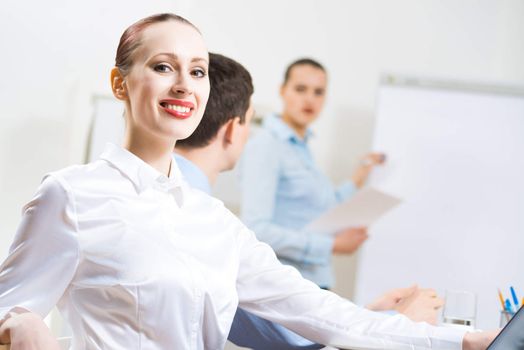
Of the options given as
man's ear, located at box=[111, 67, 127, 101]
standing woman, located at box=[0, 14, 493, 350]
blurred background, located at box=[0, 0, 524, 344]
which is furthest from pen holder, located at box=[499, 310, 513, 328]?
blurred background, located at box=[0, 0, 524, 344]

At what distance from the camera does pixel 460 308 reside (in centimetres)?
154

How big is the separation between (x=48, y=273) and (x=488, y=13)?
3.50m

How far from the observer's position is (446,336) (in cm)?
124

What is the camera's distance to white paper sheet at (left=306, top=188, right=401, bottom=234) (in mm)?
2703

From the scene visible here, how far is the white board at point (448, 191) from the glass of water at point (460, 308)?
1.94m

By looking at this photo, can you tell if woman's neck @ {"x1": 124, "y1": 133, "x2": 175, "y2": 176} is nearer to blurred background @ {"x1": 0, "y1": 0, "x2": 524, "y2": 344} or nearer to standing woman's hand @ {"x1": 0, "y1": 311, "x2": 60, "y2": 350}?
standing woman's hand @ {"x1": 0, "y1": 311, "x2": 60, "y2": 350}

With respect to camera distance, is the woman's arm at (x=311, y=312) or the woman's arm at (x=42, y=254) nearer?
the woman's arm at (x=42, y=254)

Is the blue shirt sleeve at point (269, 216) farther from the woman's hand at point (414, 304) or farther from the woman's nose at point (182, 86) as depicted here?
the woman's nose at point (182, 86)

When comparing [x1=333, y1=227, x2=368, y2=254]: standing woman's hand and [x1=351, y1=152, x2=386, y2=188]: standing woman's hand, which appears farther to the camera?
[x1=351, y1=152, x2=386, y2=188]: standing woman's hand

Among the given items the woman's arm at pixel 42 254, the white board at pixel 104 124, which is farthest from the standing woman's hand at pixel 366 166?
the woman's arm at pixel 42 254

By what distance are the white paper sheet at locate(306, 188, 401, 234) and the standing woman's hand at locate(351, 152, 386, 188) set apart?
0.70 meters

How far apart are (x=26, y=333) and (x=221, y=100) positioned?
2.70 feet

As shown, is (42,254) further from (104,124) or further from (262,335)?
Answer: (104,124)

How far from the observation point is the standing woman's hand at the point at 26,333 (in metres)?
0.88
